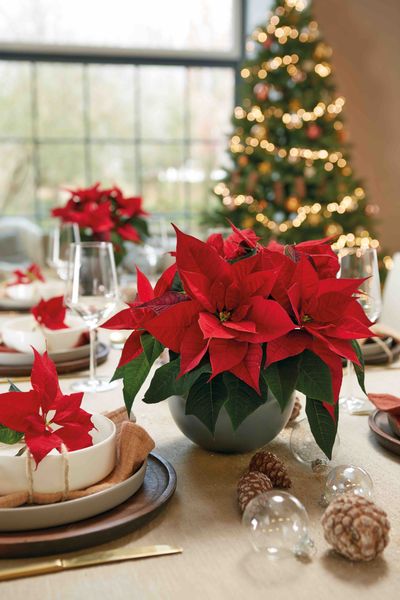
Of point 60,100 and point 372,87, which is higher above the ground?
point 372,87

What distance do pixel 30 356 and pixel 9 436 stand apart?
2.08 feet

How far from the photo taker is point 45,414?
787 millimetres

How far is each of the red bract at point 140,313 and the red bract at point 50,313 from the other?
0.56m

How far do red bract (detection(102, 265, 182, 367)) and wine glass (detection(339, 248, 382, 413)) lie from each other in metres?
0.41

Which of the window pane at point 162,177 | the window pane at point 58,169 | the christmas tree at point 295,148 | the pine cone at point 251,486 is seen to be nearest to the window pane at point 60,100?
the window pane at point 58,169

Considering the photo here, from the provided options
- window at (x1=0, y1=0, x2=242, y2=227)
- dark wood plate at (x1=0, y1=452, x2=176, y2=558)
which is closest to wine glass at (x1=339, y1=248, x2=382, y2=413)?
dark wood plate at (x1=0, y1=452, x2=176, y2=558)

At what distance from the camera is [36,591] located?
636 mm

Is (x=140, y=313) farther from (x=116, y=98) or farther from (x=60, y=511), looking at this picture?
(x=116, y=98)

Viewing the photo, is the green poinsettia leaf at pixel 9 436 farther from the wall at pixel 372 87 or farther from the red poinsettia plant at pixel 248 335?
the wall at pixel 372 87

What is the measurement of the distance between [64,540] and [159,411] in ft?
1.57

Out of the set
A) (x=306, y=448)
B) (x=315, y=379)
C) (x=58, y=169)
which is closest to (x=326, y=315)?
(x=315, y=379)

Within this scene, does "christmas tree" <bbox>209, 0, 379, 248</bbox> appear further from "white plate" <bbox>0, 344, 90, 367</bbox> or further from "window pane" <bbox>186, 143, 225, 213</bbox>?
"white plate" <bbox>0, 344, 90, 367</bbox>

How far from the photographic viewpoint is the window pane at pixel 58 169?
19.7ft

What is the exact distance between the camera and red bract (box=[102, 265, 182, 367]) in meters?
0.86
